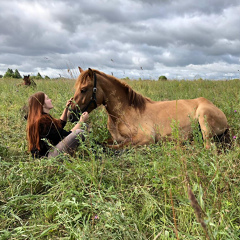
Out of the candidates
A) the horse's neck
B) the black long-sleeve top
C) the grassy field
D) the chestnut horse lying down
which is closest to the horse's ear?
the chestnut horse lying down

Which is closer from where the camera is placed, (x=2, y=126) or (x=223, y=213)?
(x=223, y=213)

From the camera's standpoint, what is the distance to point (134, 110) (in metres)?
3.95

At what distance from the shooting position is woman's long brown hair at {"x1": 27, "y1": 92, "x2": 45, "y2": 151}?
9.71 feet

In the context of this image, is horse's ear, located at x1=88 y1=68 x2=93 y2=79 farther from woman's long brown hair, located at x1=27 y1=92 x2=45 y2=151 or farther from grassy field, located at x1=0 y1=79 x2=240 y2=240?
grassy field, located at x1=0 y1=79 x2=240 y2=240

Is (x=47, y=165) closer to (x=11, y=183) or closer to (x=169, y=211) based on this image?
(x=11, y=183)

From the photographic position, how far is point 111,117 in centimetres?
399

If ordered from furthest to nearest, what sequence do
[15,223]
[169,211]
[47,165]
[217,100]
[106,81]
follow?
1. [217,100]
2. [106,81]
3. [47,165]
4. [15,223]
5. [169,211]

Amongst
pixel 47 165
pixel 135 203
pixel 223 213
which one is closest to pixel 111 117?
pixel 47 165

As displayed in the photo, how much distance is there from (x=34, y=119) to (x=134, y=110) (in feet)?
5.95

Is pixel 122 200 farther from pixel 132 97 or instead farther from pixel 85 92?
pixel 132 97

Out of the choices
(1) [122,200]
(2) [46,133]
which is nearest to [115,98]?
(2) [46,133]

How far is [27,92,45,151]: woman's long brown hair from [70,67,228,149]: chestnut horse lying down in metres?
0.65

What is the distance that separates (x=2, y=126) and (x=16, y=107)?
1388mm

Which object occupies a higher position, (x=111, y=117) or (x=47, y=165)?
(x=111, y=117)
